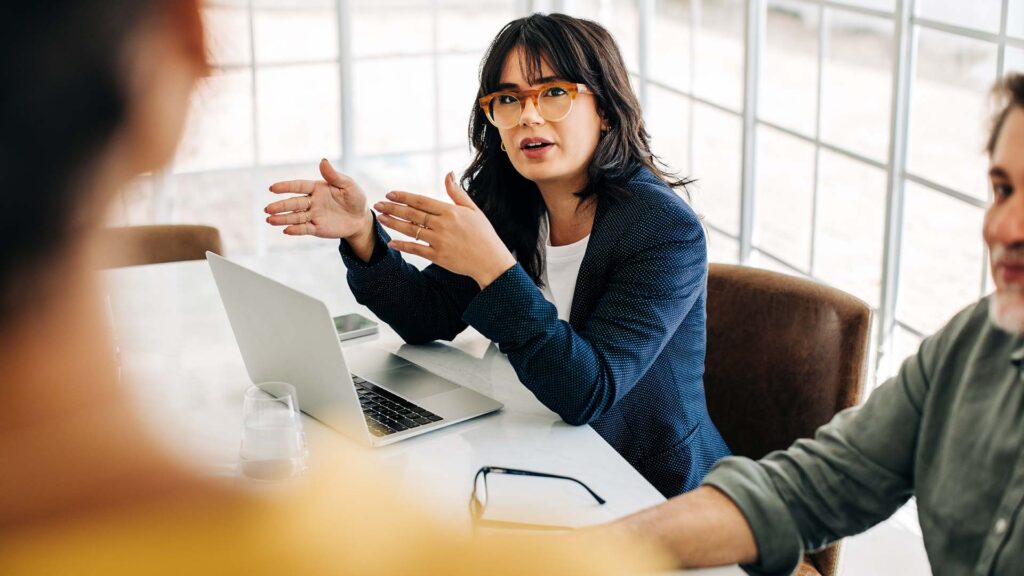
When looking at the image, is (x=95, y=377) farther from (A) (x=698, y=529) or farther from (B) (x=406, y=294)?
(B) (x=406, y=294)

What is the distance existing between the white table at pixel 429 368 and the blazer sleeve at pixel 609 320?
75 millimetres

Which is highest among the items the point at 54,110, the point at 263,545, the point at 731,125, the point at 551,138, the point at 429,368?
the point at 54,110

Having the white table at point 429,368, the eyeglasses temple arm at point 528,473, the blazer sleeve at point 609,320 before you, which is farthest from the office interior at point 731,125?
the eyeglasses temple arm at point 528,473

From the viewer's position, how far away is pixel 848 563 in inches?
107

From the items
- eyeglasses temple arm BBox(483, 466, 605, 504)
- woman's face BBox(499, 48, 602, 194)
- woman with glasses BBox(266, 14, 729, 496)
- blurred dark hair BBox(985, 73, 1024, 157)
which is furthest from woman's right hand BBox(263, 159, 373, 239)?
blurred dark hair BBox(985, 73, 1024, 157)

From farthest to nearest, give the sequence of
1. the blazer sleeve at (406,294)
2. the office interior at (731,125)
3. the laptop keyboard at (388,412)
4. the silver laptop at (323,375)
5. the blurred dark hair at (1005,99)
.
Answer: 1. the office interior at (731,125)
2. the blazer sleeve at (406,294)
3. the laptop keyboard at (388,412)
4. the silver laptop at (323,375)
5. the blurred dark hair at (1005,99)

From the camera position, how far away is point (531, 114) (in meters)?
1.99

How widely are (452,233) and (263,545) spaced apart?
4.45ft

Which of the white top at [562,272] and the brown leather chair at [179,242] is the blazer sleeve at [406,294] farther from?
the brown leather chair at [179,242]

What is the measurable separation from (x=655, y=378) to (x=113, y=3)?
5.33 feet

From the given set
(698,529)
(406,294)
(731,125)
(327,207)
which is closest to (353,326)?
(406,294)

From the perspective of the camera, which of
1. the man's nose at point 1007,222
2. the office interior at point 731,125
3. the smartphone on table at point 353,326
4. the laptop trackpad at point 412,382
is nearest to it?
the man's nose at point 1007,222

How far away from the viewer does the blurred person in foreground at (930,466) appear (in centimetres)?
117

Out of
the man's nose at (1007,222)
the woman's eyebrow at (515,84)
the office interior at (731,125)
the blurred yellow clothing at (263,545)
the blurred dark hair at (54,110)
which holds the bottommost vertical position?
the office interior at (731,125)
